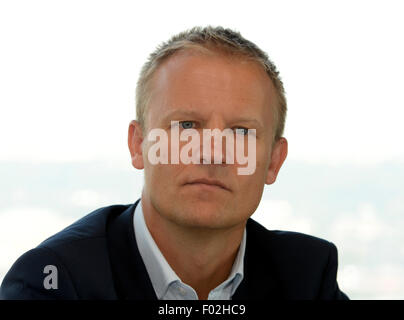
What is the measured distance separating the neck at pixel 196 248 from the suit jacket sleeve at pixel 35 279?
592 millimetres

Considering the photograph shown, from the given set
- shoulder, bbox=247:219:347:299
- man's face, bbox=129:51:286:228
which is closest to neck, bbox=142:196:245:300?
man's face, bbox=129:51:286:228

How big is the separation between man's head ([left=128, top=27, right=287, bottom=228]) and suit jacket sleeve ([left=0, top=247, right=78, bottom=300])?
0.61 meters

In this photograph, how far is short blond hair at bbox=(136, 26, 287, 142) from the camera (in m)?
3.74

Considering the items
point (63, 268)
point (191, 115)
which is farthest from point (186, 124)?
point (63, 268)

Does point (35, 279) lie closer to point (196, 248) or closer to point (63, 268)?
point (63, 268)

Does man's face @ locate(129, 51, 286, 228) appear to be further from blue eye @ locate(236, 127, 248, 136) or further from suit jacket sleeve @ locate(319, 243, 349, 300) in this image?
suit jacket sleeve @ locate(319, 243, 349, 300)

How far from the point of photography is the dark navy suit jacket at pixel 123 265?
11.1 ft

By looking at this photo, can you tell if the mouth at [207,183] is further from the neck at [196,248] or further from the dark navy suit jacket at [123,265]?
the dark navy suit jacket at [123,265]

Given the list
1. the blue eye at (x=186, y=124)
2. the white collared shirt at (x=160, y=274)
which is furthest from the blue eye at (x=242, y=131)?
the white collared shirt at (x=160, y=274)

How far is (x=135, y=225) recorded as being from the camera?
3.86 metres

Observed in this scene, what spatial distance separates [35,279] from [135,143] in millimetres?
1020

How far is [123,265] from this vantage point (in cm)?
359
